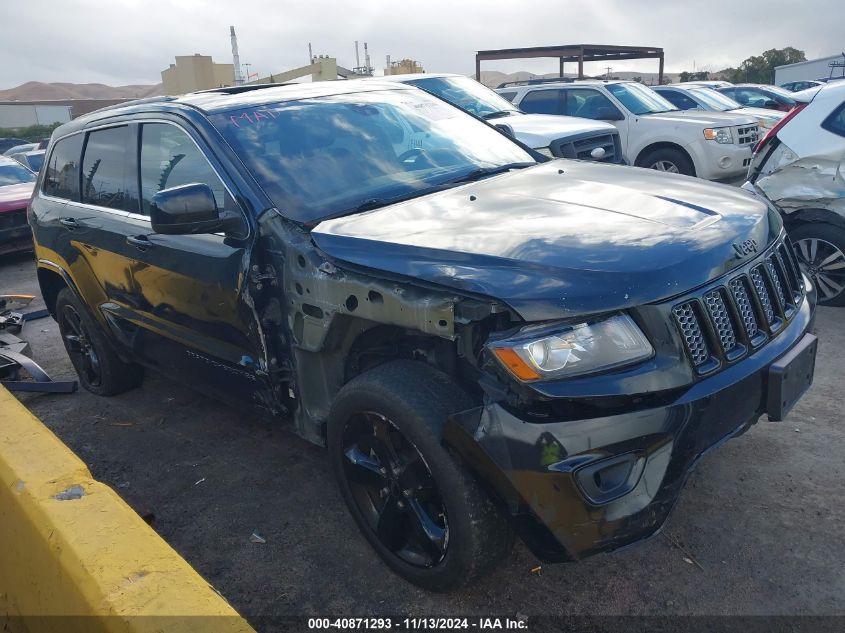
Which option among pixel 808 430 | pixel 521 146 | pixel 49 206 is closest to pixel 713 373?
pixel 808 430

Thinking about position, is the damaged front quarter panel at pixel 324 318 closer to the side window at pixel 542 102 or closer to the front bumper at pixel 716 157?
the front bumper at pixel 716 157

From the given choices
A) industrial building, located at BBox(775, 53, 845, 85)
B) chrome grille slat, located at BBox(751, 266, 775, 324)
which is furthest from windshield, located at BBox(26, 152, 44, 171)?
industrial building, located at BBox(775, 53, 845, 85)

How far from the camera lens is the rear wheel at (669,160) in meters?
9.88

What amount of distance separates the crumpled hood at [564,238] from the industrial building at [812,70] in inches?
1460

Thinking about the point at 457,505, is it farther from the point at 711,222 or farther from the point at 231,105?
the point at 231,105

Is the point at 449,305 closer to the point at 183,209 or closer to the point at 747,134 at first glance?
the point at 183,209

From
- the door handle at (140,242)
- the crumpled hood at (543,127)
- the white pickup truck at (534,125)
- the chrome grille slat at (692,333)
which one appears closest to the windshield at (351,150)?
the door handle at (140,242)

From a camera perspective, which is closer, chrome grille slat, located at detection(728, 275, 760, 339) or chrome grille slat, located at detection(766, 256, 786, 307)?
chrome grille slat, located at detection(728, 275, 760, 339)

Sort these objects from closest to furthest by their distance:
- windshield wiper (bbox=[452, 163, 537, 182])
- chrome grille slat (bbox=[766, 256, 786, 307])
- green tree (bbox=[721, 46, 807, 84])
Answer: chrome grille slat (bbox=[766, 256, 786, 307]), windshield wiper (bbox=[452, 163, 537, 182]), green tree (bbox=[721, 46, 807, 84])

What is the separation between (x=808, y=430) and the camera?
3590mm

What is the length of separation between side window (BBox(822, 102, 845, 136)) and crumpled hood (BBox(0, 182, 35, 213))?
30.7ft

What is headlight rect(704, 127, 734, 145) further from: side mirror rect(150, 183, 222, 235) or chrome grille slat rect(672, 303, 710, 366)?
side mirror rect(150, 183, 222, 235)

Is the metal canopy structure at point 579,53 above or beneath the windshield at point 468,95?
above

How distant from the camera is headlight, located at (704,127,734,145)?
955 cm
